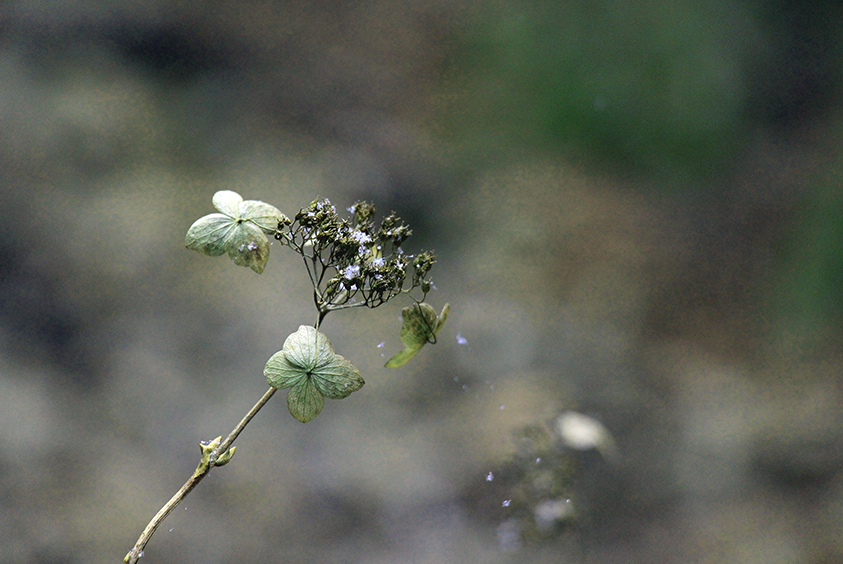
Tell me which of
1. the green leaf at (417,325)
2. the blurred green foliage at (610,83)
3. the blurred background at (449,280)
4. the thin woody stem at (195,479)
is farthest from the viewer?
the blurred green foliage at (610,83)

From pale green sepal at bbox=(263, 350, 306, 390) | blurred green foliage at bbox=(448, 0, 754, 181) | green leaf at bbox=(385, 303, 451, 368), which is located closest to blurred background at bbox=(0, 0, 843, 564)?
blurred green foliage at bbox=(448, 0, 754, 181)

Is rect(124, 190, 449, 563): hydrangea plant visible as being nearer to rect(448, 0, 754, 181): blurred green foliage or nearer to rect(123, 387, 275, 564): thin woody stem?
rect(123, 387, 275, 564): thin woody stem

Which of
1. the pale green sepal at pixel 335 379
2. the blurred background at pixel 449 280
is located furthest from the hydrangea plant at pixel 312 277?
the blurred background at pixel 449 280

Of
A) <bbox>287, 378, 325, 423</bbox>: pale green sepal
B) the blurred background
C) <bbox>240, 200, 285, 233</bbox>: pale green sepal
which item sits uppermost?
the blurred background

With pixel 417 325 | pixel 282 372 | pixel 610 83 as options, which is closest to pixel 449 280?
pixel 610 83

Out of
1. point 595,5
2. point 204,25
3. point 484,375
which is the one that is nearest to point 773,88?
point 595,5

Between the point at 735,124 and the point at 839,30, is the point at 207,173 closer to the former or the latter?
the point at 735,124

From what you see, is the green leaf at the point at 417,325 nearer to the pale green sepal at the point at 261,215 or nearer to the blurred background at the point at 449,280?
the pale green sepal at the point at 261,215
